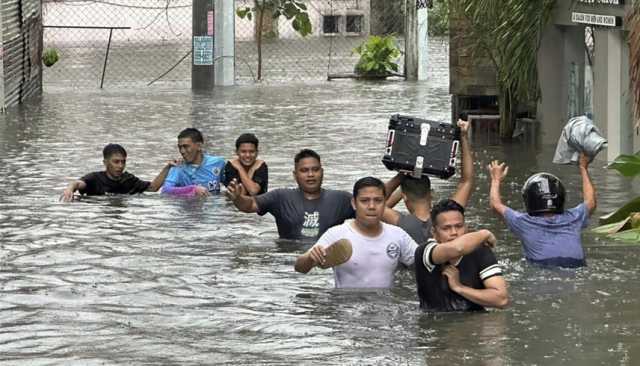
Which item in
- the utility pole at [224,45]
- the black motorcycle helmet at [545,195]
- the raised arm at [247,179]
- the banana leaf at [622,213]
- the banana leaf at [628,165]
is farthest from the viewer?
the utility pole at [224,45]

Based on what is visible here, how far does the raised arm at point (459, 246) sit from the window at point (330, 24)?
3396 centimetres

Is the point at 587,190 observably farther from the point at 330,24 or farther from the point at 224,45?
the point at 330,24

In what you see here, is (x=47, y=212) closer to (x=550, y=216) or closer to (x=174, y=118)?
(x=550, y=216)

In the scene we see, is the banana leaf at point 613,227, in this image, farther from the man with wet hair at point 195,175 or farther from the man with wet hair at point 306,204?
the man with wet hair at point 195,175

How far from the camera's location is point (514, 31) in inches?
816

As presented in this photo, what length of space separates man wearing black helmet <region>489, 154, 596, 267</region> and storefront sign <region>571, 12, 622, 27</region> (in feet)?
24.7

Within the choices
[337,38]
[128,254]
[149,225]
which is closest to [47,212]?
[149,225]


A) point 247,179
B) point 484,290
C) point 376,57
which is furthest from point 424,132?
point 376,57

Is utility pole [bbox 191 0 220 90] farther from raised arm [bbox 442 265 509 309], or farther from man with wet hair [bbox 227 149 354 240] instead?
raised arm [bbox 442 265 509 309]

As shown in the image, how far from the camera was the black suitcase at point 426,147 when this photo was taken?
12266 millimetres

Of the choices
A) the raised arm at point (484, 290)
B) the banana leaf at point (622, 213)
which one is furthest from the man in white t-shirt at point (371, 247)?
the banana leaf at point (622, 213)

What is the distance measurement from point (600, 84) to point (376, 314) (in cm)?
1016

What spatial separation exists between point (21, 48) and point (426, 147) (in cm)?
2007

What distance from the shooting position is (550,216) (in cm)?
1208
